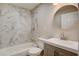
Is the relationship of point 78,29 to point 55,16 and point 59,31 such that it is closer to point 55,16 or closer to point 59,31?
point 59,31

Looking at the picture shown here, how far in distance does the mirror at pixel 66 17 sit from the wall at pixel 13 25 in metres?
0.45

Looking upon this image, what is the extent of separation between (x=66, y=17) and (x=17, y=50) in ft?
3.03

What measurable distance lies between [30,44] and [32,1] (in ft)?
2.15

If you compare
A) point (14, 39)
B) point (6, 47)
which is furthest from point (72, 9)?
point (6, 47)

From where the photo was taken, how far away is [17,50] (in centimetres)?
144

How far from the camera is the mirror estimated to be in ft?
4.48

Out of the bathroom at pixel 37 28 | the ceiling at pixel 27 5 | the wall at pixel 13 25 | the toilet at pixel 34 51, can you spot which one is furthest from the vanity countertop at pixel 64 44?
the ceiling at pixel 27 5

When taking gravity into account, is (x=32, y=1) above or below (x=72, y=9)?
above

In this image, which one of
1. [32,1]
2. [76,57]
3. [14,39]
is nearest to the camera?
[76,57]

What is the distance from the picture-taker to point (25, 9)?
1433mm

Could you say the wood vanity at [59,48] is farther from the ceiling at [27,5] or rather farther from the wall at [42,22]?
the ceiling at [27,5]

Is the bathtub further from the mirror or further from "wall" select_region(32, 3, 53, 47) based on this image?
the mirror

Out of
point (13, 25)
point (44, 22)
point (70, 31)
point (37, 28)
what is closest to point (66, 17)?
point (70, 31)

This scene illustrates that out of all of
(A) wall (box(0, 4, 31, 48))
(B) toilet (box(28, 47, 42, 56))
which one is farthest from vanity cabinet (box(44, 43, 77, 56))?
(A) wall (box(0, 4, 31, 48))
